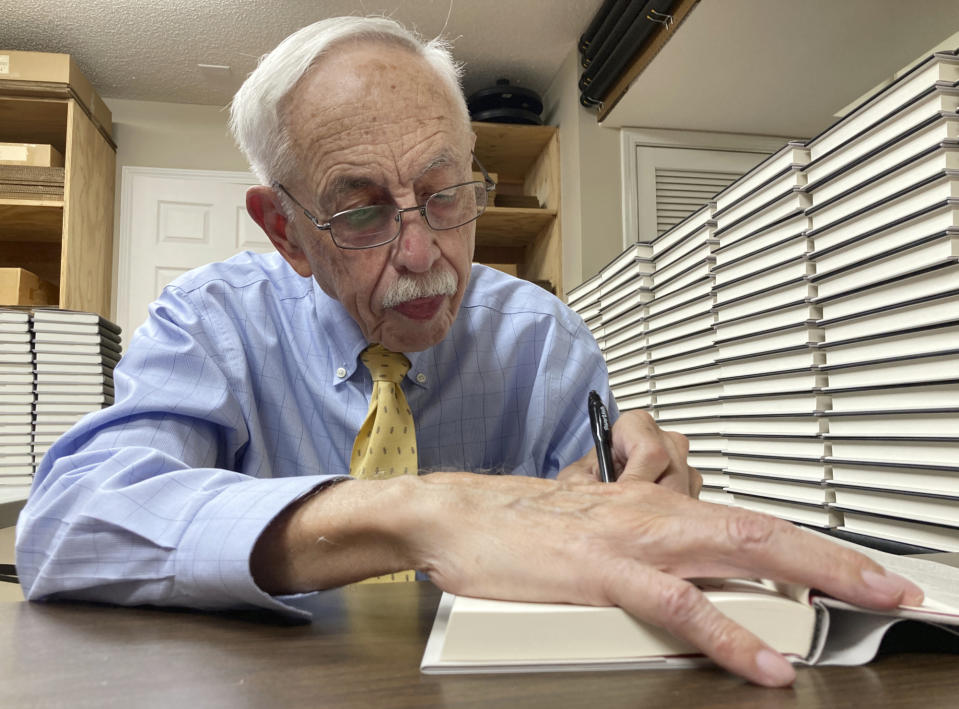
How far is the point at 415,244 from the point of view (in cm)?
99

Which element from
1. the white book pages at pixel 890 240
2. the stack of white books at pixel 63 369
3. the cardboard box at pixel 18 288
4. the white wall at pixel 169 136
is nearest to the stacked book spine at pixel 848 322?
the white book pages at pixel 890 240

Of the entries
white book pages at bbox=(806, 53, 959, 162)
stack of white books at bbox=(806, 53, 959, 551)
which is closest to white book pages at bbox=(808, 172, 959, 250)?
stack of white books at bbox=(806, 53, 959, 551)

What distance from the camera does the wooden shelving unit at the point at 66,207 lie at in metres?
3.70

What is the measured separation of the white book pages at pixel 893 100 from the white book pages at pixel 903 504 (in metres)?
0.48

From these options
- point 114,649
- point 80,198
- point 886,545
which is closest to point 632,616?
point 114,649

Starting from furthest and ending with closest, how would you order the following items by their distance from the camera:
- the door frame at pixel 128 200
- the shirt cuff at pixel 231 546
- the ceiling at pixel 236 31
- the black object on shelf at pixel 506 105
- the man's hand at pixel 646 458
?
the door frame at pixel 128 200 → the black object on shelf at pixel 506 105 → the ceiling at pixel 236 31 → the man's hand at pixel 646 458 → the shirt cuff at pixel 231 546

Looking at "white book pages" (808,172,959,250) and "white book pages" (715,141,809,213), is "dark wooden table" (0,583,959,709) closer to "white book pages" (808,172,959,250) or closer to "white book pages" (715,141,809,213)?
"white book pages" (808,172,959,250)

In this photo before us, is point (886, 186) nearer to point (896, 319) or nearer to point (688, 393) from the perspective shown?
point (896, 319)

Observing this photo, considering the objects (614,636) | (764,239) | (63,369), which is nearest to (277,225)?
(764,239)

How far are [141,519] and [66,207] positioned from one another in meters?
3.73

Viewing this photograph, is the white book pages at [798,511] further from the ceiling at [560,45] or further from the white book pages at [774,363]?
the ceiling at [560,45]

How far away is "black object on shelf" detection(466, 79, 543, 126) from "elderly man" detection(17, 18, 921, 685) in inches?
102

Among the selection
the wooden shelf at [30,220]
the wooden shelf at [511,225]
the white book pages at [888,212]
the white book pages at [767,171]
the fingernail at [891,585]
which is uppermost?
the wooden shelf at [30,220]

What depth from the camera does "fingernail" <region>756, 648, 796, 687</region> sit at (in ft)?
1.15
